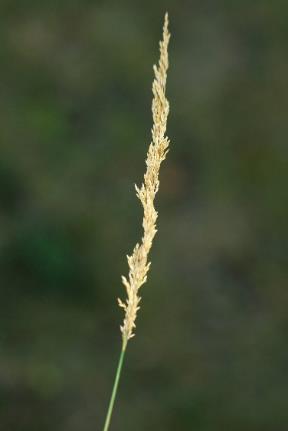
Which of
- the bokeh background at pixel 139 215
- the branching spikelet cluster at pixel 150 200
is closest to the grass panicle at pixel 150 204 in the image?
the branching spikelet cluster at pixel 150 200

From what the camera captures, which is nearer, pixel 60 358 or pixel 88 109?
pixel 60 358

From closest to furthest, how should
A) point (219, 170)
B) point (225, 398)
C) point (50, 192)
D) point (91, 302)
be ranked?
point (225, 398) → point (91, 302) → point (50, 192) → point (219, 170)

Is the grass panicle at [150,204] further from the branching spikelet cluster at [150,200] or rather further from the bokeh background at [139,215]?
the bokeh background at [139,215]

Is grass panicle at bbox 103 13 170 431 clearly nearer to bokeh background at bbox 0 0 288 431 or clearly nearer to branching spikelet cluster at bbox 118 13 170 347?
branching spikelet cluster at bbox 118 13 170 347

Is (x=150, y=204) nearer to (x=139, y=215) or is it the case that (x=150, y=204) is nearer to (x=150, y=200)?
(x=150, y=200)

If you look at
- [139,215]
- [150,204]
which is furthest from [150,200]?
[139,215]

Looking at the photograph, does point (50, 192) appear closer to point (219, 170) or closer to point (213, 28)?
point (219, 170)

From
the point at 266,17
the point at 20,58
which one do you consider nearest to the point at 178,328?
the point at 20,58

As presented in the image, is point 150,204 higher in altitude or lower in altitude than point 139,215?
lower

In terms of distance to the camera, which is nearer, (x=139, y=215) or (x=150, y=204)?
(x=150, y=204)
